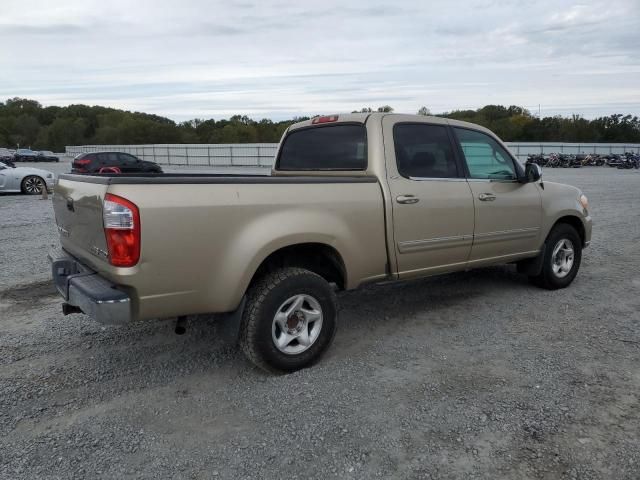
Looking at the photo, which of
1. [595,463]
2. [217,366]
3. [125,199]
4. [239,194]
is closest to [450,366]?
[595,463]

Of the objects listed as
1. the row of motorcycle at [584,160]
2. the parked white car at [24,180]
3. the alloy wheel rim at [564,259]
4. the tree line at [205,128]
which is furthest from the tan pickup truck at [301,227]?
the tree line at [205,128]

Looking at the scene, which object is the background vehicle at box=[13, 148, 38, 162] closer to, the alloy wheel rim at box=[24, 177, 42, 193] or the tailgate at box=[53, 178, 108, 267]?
the alloy wheel rim at box=[24, 177, 42, 193]

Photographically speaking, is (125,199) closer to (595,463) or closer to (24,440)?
(24,440)

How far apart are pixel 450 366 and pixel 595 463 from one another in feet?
4.24

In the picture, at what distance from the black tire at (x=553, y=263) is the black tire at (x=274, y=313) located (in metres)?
3.00

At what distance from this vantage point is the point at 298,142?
5.29 meters

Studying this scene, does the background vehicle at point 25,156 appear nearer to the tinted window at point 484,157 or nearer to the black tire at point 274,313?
the tinted window at point 484,157

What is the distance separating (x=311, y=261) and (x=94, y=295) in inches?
65.3

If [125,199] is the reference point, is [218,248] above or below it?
below

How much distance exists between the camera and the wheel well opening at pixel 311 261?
3.86 metres

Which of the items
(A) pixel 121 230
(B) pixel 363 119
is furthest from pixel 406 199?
(A) pixel 121 230

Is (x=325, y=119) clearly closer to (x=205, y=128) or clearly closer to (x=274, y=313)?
(x=274, y=313)

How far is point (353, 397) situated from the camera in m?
3.46

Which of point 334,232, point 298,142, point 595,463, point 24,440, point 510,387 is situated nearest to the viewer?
point 595,463
